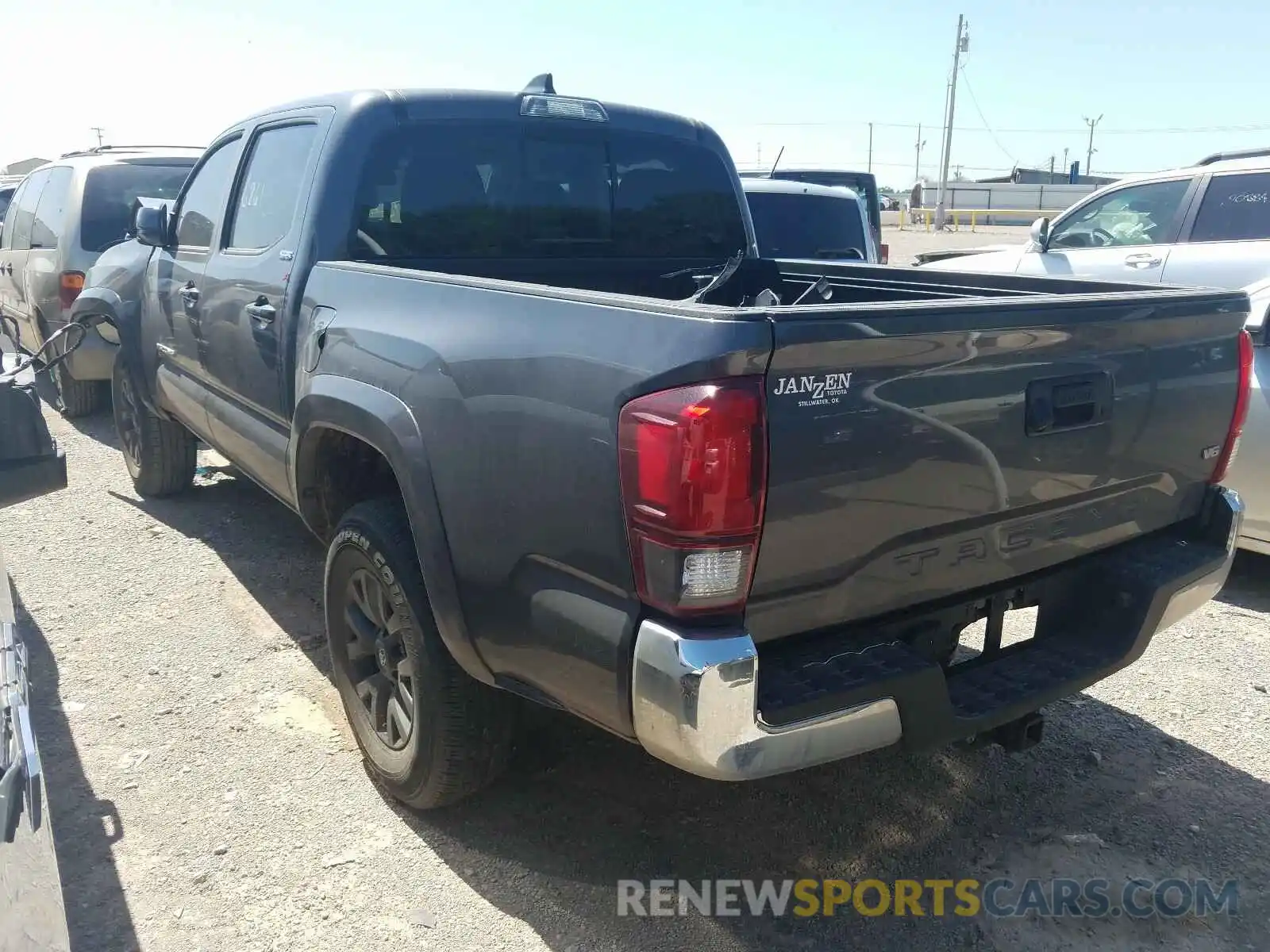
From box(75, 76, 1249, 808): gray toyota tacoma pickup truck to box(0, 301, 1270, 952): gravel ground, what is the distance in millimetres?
291

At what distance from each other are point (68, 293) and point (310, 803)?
582 centimetres

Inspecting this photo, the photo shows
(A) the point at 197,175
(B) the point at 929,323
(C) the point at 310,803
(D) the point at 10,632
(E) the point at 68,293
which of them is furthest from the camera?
(E) the point at 68,293

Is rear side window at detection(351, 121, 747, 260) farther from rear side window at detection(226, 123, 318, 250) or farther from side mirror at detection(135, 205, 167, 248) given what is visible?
side mirror at detection(135, 205, 167, 248)

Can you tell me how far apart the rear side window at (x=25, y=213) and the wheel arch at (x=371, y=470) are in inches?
256

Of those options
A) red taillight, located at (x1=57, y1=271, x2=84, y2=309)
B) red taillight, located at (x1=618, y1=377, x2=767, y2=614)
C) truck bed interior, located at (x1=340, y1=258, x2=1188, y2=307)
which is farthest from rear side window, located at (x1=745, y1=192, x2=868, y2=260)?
red taillight, located at (x1=618, y1=377, x2=767, y2=614)

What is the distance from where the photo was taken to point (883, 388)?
2154mm

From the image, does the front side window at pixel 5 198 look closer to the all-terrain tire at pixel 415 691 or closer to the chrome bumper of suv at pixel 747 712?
the all-terrain tire at pixel 415 691

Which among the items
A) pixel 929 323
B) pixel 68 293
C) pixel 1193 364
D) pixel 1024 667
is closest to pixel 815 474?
pixel 929 323

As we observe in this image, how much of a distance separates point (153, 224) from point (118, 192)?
323 centimetres

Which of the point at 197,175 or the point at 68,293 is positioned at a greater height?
the point at 197,175

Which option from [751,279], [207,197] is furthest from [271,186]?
[751,279]

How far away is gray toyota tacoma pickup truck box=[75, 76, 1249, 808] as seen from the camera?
2.03 meters

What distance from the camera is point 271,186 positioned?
4.00 m

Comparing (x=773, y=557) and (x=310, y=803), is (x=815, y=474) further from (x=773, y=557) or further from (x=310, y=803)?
(x=310, y=803)
